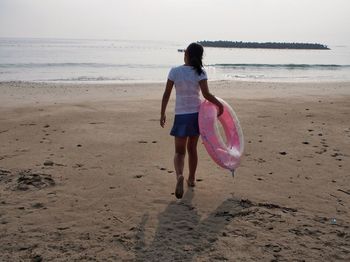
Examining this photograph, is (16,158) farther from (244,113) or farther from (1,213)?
(244,113)

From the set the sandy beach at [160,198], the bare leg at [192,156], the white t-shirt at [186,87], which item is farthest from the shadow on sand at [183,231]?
the white t-shirt at [186,87]

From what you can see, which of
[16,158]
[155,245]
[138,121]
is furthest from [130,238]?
[138,121]

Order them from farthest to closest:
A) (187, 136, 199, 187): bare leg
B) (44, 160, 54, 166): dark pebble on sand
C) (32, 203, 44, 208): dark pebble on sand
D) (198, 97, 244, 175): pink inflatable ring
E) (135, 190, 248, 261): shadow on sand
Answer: (44, 160, 54, 166): dark pebble on sand, (187, 136, 199, 187): bare leg, (198, 97, 244, 175): pink inflatable ring, (32, 203, 44, 208): dark pebble on sand, (135, 190, 248, 261): shadow on sand

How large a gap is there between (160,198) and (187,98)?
3.80 feet

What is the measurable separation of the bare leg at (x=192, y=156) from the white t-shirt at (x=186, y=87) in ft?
1.21

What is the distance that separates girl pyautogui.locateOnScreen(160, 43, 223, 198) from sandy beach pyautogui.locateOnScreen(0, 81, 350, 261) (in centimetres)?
51

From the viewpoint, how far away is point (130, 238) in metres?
3.58

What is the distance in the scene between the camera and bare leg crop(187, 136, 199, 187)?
15.5 feet

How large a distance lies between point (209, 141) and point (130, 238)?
1546 mm

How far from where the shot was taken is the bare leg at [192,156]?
15.5 ft

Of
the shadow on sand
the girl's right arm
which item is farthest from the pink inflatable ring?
the shadow on sand

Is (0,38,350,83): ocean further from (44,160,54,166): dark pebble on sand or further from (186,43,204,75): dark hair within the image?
(44,160,54,166): dark pebble on sand

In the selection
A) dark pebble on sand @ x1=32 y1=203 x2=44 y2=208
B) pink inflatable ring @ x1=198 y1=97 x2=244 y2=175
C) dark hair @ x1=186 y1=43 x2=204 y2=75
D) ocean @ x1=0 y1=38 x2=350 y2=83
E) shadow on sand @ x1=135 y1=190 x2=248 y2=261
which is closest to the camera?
shadow on sand @ x1=135 y1=190 x2=248 y2=261

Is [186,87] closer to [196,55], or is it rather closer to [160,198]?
[196,55]
